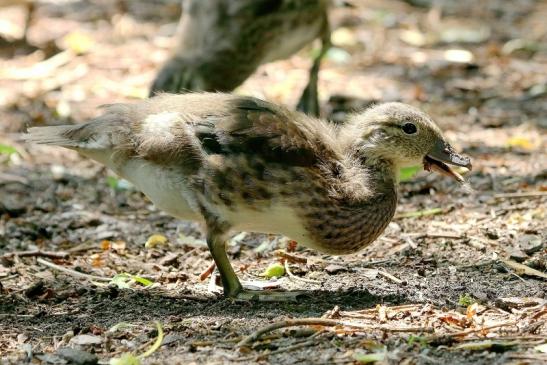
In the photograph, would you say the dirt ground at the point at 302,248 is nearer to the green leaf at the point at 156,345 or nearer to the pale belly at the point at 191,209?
the green leaf at the point at 156,345

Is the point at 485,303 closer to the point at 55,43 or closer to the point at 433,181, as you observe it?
the point at 433,181

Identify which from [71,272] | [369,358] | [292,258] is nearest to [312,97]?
[292,258]

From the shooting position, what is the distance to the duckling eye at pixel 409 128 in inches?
202

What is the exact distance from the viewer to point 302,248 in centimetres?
587

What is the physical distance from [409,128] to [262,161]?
0.79m

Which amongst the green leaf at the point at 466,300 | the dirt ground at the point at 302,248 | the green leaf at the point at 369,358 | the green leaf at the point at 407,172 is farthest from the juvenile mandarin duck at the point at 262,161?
the green leaf at the point at 407,172

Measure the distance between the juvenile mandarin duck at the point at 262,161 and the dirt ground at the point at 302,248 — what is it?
1.14 ft

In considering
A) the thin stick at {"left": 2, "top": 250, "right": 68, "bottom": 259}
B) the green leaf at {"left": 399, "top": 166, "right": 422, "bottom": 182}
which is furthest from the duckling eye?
the thin stick at {"left": 2, "top": 250, "right": 68, "bottom": 259}

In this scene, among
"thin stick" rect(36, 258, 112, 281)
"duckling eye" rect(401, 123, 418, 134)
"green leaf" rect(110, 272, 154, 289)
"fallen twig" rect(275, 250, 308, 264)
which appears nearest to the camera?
"duckling eye" rect(401, 123, 418, 134)

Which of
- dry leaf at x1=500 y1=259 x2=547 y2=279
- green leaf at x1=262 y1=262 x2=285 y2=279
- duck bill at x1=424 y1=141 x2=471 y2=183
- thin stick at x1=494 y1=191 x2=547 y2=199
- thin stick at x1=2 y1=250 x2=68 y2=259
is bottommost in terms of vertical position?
thin stick at x1=2 y1=250 x2=68 y2=259

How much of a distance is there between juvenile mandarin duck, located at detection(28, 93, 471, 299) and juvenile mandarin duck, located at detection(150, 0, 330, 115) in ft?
9.63

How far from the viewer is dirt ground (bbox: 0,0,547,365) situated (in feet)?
14.1

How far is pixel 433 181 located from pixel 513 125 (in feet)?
4.83

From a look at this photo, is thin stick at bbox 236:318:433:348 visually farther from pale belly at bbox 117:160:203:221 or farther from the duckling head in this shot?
the duckling head
